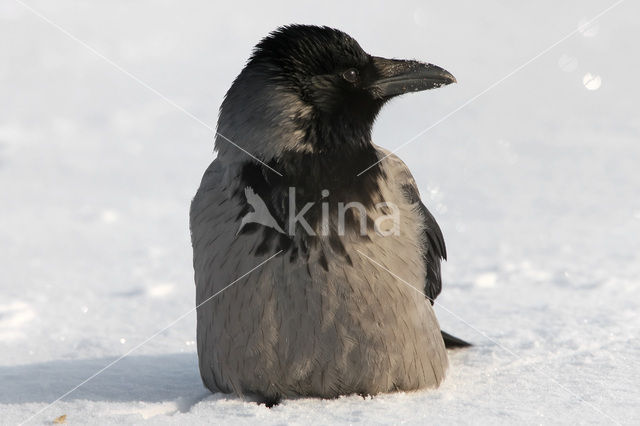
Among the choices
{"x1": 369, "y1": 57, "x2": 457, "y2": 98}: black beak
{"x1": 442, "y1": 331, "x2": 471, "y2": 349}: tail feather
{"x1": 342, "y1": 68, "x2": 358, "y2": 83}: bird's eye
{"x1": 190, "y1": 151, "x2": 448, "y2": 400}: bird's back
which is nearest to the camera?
{"x1": 190, "y1": 151, "x2": 448, "y2": 400}: bird's back

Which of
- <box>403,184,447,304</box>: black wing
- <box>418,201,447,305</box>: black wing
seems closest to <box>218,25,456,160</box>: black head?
<box>403,184,447,304</box>: black wing

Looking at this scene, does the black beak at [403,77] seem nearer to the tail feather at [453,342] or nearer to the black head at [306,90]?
the black head at [306,90]

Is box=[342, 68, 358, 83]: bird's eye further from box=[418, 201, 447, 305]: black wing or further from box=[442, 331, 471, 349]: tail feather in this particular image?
box=[442, 331, 471, 349]: tail feather

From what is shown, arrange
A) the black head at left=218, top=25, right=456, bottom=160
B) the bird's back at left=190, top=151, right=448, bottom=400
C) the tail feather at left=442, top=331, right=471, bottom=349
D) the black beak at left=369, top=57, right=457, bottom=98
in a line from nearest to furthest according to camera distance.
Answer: the bird's back at left=190, top=151, right=448, bottom=400
the black head at left=218, top=25, right=456, bottom=160
the black beak at left=369, top=57, right=457, bottom=98
the tail feather at left=442, top=331, right=471, bottom=349

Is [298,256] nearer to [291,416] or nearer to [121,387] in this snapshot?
[291,416]

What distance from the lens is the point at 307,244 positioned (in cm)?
379

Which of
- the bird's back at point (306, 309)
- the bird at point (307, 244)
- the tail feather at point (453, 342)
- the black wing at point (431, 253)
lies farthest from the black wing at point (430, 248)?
the tail feather at point (453, 342)

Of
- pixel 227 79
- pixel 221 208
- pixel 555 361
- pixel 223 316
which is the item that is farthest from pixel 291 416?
pixel 227 79

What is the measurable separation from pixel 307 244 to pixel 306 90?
72 centimetres

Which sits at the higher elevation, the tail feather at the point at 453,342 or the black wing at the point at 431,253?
the black wing at the point at 431,253

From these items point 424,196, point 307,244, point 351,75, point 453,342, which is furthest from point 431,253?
point 424,196

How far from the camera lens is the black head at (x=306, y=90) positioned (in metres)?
3.96

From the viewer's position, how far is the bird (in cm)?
378

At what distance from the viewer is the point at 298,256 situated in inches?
149
